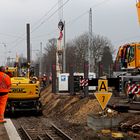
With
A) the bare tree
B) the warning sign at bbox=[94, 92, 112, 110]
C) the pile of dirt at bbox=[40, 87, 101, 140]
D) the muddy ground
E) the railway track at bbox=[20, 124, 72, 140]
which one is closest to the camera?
the muddy ground

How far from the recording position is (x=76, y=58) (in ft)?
264

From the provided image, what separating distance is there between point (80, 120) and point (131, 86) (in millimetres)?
4251

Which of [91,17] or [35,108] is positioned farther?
[91,17]

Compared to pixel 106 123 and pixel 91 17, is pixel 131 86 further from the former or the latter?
pixel 91 17

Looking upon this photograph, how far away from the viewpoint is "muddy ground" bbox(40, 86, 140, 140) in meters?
14.6

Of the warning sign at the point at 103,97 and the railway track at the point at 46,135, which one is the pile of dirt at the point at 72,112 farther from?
the warning sign at the point at 103,97

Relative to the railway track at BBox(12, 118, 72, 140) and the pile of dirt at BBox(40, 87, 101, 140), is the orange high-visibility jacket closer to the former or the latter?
the railway track at BBox(12, 118, 72, 140)

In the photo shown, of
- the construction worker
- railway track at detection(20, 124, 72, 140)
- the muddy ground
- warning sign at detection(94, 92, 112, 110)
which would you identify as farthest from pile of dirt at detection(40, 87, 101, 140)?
the construction worker

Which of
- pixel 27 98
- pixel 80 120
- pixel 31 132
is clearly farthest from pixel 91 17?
pixel 31 132

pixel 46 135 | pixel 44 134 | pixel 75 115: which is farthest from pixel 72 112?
pixel 46 135

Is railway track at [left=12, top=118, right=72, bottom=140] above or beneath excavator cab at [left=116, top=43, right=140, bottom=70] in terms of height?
beneath

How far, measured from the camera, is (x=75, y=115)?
73.7 feet

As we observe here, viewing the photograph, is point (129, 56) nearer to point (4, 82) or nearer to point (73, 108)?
point (73, 108)

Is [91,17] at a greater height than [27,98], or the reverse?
[91,17]
